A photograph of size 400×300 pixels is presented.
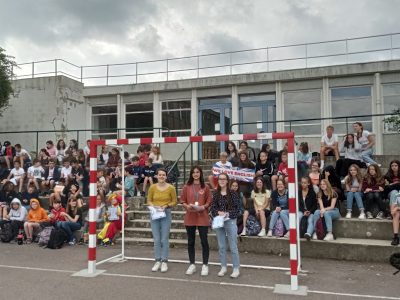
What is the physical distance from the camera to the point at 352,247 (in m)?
8.62

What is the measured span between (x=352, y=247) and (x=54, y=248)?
6946mm

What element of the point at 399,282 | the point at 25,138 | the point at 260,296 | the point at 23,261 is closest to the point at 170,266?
the point at 260,296

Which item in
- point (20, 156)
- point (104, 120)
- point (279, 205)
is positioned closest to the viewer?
point (279, 205)

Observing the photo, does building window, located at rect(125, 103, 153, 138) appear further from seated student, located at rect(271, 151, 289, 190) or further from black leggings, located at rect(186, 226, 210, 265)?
black leggings, located at rect(186, 226, 210, 265)

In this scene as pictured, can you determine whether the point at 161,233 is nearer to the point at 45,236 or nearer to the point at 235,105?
the point at 45,236

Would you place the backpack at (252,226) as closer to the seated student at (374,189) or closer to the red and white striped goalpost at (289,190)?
the red and white striped goalpost at (289,190)

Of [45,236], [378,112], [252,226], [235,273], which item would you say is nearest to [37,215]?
[45,236]

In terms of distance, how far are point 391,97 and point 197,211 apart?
13.8 metres

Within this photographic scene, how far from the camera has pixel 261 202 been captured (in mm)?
9914

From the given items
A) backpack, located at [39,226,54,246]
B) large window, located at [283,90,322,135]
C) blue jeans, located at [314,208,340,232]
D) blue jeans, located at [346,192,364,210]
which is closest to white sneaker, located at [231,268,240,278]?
blue jeans, located at [314,208,340,232]

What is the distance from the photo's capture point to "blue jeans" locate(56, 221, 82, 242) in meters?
10.8

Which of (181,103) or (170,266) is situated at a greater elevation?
(181,103)

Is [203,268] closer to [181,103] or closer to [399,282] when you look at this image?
[399,282]

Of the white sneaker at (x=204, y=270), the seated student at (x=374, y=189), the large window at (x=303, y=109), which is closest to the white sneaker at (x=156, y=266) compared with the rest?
the white sneaker at (x=204, y=270)
